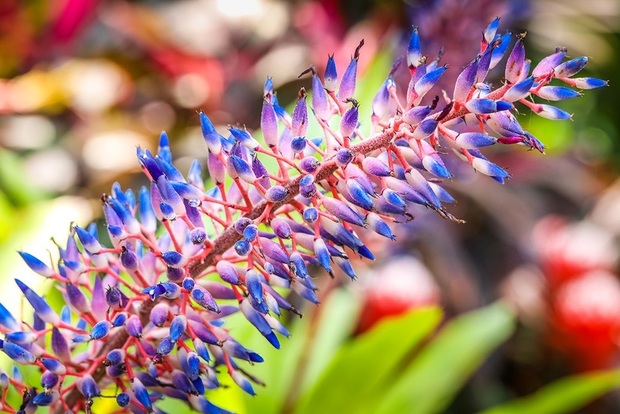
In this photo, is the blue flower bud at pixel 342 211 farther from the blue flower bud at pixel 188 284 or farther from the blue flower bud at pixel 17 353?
the blue flower bud at pixel 17 353

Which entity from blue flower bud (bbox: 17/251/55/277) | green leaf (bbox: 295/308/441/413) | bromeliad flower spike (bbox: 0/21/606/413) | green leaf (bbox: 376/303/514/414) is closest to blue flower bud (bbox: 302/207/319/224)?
bromeliad flower spike (bbox: 0/21/606/413)

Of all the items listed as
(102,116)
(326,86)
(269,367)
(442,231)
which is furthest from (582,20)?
(326,86)

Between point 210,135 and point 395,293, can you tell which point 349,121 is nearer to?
point 210,135

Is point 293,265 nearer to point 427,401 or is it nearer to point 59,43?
point 427,401

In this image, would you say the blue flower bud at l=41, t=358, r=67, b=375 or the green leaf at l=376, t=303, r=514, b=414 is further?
the green leaf at l=376, t=303, r=514, b=414

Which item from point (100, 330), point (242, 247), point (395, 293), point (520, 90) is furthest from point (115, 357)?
point (395, 293)

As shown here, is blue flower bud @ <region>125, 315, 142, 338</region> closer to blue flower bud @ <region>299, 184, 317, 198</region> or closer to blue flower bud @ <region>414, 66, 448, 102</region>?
blue flower bud @ <region>299, 184, 317, 198</region>

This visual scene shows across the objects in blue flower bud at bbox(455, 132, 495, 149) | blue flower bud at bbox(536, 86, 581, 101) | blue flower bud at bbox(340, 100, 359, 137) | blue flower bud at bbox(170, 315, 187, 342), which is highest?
blue flower bud at bbox(340, 100, 359, 137)
